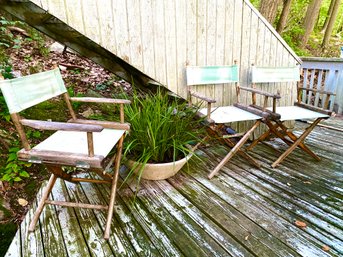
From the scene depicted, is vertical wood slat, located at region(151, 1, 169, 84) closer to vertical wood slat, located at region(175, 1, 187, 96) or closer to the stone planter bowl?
vertical wood slat, located at region(175, 1, 187, 96)

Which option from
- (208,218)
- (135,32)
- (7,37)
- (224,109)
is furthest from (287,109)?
(7,37)

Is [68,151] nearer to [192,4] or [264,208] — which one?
[264,208]

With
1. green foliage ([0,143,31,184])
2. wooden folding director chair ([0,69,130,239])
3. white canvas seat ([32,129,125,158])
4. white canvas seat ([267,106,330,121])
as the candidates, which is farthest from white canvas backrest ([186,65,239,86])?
green foliage ([0,143,31,184])

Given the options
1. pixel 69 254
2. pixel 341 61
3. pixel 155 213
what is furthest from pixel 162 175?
pixel 341 61

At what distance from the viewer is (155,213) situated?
1931 millimetres

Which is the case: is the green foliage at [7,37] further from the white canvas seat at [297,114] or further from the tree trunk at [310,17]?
the tree trunk at [310,17]

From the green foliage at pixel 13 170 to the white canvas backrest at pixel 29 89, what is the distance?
805mm

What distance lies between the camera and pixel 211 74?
2811 millimetres

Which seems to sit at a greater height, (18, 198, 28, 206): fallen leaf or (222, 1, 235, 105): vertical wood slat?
(222, 1, 235, 105): vertical wood slat

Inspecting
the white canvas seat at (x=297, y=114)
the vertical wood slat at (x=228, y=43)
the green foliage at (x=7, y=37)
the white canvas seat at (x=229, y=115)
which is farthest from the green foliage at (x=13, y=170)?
the white canvas seat at (x=297, y=114)

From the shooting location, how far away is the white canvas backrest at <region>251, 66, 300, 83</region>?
2967 mm

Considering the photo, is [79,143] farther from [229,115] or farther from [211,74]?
[211,74]

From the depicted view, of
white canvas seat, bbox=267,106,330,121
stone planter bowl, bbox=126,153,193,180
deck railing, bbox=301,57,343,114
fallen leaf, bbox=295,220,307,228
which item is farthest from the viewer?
deck railing, bbox=301,57,343,114

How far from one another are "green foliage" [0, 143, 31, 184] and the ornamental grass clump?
0.90 m
